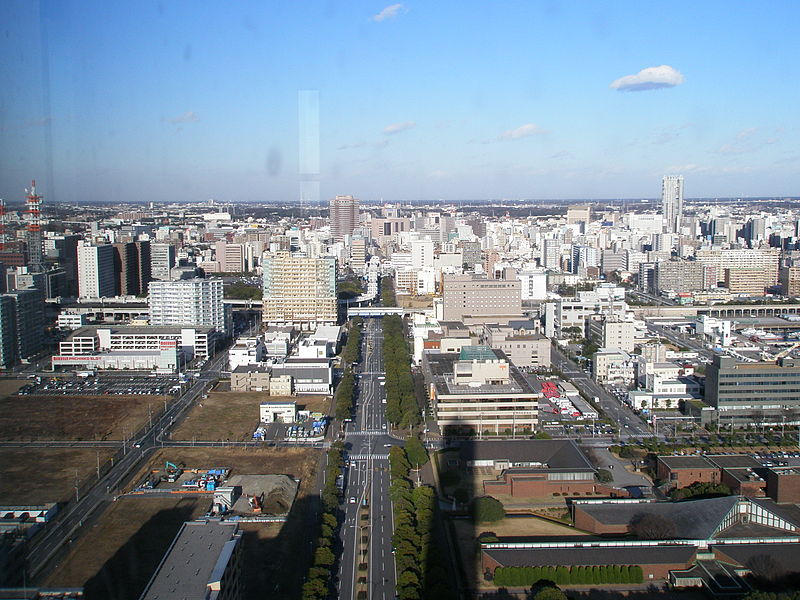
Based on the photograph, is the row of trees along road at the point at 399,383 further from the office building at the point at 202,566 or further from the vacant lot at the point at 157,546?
the office building at the point at 202,566

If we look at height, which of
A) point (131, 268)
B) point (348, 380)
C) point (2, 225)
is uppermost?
point (2, 225)

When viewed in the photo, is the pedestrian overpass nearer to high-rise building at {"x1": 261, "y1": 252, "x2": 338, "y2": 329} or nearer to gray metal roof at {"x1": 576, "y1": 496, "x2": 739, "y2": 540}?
high-rise building at {"x1": 261, "y1": 252, "x2": 338, "y2": 329}

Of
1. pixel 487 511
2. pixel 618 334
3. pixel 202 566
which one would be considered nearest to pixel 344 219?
pixel 618 334

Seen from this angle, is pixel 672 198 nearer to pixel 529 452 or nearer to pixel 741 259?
pixel 741 259

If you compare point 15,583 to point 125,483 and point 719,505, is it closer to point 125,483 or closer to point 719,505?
point 125,483

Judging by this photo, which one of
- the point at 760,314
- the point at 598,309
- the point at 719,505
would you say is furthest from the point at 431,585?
the point at 760,314

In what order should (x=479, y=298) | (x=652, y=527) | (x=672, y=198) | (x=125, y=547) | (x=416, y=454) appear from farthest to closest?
(x=672, y=198) < (x=479, y=298) < (x=416, y=454) < (x=652, y=527) < (x=125, y=547)
